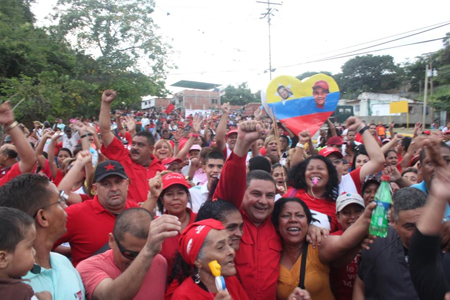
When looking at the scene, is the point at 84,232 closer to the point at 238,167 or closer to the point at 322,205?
the point at 238,167

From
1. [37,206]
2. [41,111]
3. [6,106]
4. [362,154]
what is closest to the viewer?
[37,206]

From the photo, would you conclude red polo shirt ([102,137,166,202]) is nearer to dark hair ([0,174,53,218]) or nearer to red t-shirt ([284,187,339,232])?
red t-shirt ([284,187,339,232])

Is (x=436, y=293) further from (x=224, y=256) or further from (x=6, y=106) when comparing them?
(x=6, y=106)

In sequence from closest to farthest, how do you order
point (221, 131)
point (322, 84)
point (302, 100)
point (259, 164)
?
point (259, 164), point (221, 131), point (302, 100), point (322, 84)

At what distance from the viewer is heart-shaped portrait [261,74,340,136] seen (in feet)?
19.2

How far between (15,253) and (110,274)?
2.19 ft

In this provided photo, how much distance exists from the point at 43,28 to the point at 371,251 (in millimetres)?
24426

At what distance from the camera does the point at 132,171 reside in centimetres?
416

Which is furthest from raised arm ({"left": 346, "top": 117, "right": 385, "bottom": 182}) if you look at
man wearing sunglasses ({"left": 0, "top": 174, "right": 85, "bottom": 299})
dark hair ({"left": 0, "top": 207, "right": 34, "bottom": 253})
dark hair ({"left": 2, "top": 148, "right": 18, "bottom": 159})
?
dark hair ({"left": 2, "top": 148, "right": 18, "bottom": 159})

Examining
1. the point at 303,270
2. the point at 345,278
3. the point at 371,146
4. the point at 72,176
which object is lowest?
the point at 345,278

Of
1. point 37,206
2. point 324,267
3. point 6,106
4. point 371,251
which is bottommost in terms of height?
point 324,267

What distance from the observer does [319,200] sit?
3201mm

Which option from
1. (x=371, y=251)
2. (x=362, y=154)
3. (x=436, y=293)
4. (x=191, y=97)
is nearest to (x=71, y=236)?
(x=371, y=251)

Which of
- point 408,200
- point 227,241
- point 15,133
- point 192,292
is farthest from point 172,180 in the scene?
point 408,200
